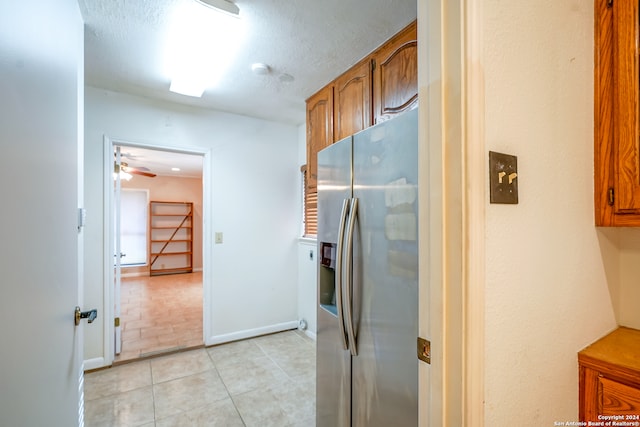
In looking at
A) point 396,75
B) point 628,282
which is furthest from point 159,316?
point 628,282

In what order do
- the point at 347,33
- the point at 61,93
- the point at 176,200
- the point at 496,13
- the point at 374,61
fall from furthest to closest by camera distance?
the point at 176,200
the point at 374,61
the point at 347,33
the point at 61,93
the point at 496,13

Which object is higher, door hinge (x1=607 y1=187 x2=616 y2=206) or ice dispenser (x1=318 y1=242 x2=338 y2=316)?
door hinge (x1=607 y1=187 x2=616 y2=206)

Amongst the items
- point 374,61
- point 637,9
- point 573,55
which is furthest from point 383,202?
point 374,61

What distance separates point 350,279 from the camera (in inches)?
48.0

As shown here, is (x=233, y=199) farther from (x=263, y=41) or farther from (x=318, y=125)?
(x=263, y=41)

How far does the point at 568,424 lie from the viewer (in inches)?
35.1

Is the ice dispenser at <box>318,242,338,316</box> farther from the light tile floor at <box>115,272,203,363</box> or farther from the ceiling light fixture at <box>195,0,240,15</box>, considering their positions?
the light tile floor at <box>115,272,203,363</box>

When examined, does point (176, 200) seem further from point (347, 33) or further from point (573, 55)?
point (573, 55)

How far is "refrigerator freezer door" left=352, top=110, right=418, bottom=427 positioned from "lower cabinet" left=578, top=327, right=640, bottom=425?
1.78 ft

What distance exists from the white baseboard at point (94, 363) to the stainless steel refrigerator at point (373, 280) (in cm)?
204

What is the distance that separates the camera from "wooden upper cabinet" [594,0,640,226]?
0.92 metres

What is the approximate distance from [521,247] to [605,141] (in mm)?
625

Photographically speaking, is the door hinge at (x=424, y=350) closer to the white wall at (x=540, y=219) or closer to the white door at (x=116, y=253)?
the white wall at (x=540, y=219)

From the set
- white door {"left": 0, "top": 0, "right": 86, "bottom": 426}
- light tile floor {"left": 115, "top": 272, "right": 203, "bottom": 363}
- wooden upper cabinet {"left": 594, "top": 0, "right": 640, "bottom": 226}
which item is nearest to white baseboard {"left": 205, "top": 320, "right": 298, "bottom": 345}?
light tile floor {"left": 115, "top": 272, "right": 203, "bottom": 363}
